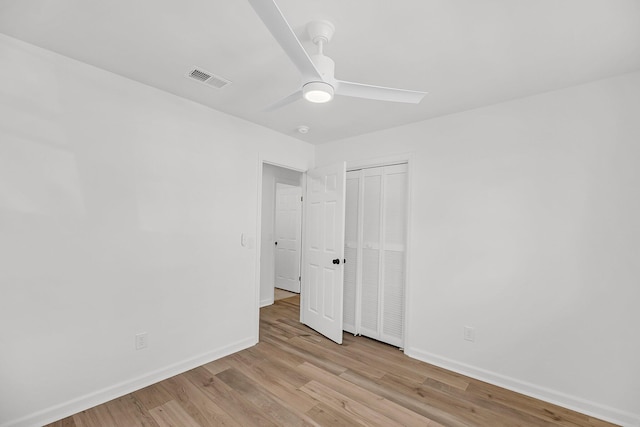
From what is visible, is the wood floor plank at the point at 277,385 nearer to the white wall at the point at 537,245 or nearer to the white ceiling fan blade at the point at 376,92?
the white wall at the point at 537,245

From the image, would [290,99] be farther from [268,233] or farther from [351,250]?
[268,233]

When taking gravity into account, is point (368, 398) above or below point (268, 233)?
below

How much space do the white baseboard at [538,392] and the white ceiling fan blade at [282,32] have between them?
279 centimetres

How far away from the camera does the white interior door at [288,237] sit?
18.0 ft

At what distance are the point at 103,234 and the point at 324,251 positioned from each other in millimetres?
2197

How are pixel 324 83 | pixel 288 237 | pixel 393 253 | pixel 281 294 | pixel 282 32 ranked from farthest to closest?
pixel 288 237 → pixel 281 294 → pixel 393 253 → pixel 324 83 → pixel 282 32

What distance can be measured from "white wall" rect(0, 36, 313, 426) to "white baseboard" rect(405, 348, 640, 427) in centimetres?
211

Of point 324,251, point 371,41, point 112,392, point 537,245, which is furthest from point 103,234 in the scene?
point 537,245

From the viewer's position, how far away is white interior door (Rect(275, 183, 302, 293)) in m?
5.48

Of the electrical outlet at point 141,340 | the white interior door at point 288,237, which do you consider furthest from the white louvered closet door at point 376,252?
the electrical outlet at point 141,340

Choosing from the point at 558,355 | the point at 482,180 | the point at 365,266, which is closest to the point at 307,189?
the point at 365,266

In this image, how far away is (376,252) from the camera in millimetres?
3471

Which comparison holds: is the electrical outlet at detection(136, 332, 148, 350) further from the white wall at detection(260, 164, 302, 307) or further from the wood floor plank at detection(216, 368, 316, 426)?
the white wall at detection(260, 164, 302, 307)

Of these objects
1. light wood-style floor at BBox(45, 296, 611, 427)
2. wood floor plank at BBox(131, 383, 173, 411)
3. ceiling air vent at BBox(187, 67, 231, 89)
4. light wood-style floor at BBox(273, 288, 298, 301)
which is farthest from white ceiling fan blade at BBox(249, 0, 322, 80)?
light wood-style floor at BBox(273, 288, 298, 301)
